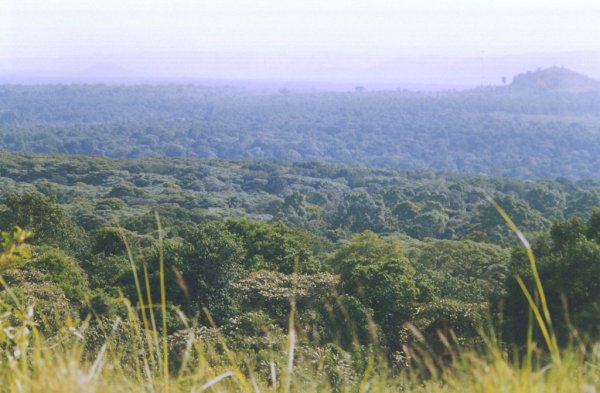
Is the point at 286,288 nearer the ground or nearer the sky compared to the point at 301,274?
nearer the sky

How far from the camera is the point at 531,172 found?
517 feet

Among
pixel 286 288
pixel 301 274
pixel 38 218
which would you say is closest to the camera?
pixel 286 288

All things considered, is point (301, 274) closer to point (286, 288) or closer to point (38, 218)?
point (286, 288)

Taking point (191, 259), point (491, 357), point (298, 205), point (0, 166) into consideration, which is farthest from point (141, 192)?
point (491, 357)

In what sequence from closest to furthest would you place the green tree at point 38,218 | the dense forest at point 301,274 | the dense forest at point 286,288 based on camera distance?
the dense forest at point 286,288 < the dense forest at point 301,274 < the green tree at point 38,218

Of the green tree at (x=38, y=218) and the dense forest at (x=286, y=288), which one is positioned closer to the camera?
the dense forest at (x=286, y=288)

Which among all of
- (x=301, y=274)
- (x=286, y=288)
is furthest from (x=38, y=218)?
(x=286, y=288)

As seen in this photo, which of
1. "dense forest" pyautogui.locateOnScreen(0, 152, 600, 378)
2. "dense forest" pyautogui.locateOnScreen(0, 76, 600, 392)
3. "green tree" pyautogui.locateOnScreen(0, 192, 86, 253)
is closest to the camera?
"dense forest" pyautogui.locateOnScreen(0, 76, 600, 392)

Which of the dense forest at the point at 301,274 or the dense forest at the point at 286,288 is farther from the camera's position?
the dense forest at the point at 301,274

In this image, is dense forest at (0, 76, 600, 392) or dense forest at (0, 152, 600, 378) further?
dense forest at (0, 152, 600, 378)

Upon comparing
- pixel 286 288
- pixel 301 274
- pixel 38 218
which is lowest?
pixel 301 274

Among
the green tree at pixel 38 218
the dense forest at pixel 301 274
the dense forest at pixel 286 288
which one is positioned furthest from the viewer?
the green tree at pixel 38 218

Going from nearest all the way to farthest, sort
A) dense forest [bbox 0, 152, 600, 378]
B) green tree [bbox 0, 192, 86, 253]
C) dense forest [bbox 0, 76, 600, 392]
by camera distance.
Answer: dense forest [bbox 0, 76, 600, 392] → dense forest [bbox 0, 152, 600, 378] → green tree [bbox 0, 192, 86, 253]

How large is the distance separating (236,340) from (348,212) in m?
52.3
